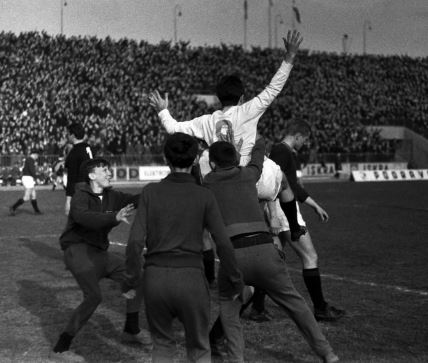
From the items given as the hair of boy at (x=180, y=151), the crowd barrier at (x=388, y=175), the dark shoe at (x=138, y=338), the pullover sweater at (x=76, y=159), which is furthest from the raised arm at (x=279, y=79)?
the crowd barrier at (x=388, y=175)

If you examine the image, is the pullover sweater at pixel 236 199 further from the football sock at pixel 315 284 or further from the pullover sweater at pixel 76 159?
the pullover sweater at pixel 76 159

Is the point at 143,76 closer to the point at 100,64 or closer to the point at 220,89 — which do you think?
the point at 100,64

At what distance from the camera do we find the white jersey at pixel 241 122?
581 centimetres

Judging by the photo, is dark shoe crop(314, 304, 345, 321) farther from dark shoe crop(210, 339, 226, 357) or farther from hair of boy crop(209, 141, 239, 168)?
hair of boy crop(209, 141, 239, 168)

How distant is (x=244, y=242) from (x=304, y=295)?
12.2 ft

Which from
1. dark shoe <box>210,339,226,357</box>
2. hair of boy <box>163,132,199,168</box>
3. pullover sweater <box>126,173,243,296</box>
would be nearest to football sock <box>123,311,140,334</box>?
dark shoe <box>210,339,226,357</box>

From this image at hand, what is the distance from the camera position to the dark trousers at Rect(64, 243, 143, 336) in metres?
6.05

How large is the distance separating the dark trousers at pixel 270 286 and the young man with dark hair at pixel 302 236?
1816 mm

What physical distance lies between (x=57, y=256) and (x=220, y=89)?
23.2ft

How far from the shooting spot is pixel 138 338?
21.0ft

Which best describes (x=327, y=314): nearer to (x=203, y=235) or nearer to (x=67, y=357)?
(x=203, y=235)

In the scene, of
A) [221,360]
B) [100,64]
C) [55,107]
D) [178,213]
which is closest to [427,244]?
[221,360]

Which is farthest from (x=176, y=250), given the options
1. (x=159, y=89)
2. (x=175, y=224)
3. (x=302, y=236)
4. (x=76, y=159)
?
(x=159, y=89)

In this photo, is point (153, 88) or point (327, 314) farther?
point (153, 88)
